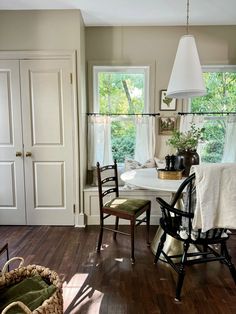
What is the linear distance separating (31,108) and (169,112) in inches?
70.2

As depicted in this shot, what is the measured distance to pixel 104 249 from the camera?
8.66ft

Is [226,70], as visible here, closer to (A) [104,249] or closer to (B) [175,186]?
(B) [175,186]

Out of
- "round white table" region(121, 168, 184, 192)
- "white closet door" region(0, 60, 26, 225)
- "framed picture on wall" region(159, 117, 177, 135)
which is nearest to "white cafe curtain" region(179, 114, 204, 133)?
"framed picture on wall" region(159, 117, 177, 135)

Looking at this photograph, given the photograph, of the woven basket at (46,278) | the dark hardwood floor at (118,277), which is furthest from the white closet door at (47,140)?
the woven basket at (46,278)

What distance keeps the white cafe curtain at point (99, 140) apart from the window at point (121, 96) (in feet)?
0.42

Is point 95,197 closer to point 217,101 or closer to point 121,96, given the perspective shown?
point 121,96

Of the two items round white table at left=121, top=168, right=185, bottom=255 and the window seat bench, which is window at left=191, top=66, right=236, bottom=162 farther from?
round white table at left=121, top=168, right=185, bottom=255

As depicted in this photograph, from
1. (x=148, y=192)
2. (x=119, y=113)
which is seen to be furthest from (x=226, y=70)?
(x=148, y=192)

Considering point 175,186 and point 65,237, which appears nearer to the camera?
point 175,186

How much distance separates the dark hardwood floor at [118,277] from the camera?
182cm

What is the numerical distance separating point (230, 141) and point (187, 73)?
166cm

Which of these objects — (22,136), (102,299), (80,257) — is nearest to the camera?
(102,299)

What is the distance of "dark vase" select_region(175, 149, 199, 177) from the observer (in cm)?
241

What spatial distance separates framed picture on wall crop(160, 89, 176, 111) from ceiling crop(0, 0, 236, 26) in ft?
2.96
